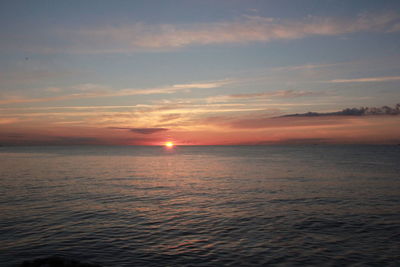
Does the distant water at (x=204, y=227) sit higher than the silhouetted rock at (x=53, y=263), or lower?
lower

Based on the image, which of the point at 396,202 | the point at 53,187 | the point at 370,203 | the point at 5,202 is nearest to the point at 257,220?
the point at 370,203

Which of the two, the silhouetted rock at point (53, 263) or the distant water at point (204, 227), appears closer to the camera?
the silhouetted rock at point (53, 263)

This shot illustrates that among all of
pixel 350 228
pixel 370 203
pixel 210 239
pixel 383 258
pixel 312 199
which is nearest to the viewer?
pixel 383 258

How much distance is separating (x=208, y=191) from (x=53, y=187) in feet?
69.5

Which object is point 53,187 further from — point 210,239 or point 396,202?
point 396,202

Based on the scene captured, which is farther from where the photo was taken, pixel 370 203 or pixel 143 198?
pixel 143 198

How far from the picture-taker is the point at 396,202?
97.3 ft

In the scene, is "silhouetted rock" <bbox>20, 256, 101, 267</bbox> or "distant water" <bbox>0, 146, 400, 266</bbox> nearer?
"silhouetted rock" <bbox>20, 256, 101, 267</bbox>

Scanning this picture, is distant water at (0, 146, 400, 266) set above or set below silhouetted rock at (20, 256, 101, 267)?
below

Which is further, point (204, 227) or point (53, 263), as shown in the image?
point (204, 227)

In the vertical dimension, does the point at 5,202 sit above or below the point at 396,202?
above

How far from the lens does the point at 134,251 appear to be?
1639 centimetres

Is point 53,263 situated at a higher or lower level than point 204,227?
higher

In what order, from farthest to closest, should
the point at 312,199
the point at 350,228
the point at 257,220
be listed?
1. the point at 312,199
2. the point at 257,220
3. the point at 350,228
